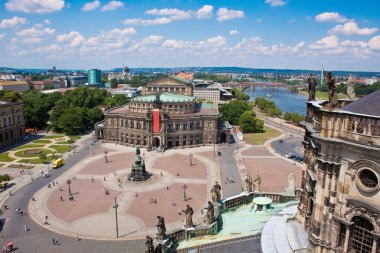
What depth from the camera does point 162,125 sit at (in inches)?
3730

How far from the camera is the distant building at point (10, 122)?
3782 inches

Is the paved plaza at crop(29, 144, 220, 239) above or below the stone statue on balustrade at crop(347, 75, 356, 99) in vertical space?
below

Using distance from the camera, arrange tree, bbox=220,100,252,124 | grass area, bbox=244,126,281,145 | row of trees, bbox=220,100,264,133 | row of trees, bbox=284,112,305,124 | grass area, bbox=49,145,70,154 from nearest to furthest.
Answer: grass area, bbox=49,145,70,154 → grass area, bbox=244,126,281,145 → row of trees, bbox=220,100,264,133 → tree, bbox=220,100,252,124 → row of trees, bbox=284,112,305,124

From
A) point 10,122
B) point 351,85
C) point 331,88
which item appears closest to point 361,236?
point 331,88

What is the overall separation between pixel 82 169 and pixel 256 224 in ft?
191

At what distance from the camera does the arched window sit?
1559cm

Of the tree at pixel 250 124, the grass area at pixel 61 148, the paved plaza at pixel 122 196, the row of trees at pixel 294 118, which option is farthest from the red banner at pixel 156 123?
the row of trees at pixel 294 118

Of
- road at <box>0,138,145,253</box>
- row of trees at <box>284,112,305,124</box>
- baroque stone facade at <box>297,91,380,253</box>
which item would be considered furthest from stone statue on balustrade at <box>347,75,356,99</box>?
row of trees at <box>284,112,305,124</box>

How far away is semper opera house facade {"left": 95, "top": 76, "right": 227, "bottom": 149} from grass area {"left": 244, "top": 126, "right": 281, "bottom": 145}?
34.9 ft

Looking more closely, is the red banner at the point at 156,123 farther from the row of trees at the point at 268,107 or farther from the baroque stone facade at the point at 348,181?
the row of trees at the point at 268,107

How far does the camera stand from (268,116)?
165875 millimetres

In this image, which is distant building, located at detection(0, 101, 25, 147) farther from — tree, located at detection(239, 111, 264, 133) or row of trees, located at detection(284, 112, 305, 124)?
row of trees, located at detection(284, 112, 305, 124)

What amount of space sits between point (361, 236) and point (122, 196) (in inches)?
1907

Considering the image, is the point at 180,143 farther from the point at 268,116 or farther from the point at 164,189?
the point at 268,116
